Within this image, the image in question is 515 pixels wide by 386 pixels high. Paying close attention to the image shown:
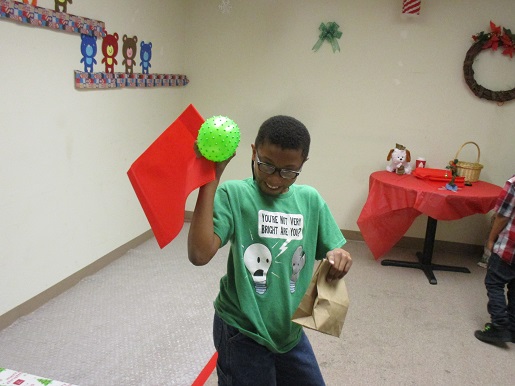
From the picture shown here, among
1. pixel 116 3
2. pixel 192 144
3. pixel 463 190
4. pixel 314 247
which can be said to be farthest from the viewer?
pixel 463 190

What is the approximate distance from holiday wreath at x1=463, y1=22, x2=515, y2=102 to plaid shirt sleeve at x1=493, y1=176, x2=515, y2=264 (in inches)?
55.9

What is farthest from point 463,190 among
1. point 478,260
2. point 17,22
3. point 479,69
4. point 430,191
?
point 17,22

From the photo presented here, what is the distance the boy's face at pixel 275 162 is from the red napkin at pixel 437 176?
96.4 inches

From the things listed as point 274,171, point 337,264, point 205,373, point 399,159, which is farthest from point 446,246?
point 274,171

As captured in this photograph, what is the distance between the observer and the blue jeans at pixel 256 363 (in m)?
1.08

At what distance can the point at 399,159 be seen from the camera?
11.4 feet

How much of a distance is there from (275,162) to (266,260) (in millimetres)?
243

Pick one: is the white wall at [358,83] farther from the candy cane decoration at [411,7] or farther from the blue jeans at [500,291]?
the blue jeans at [500,291]

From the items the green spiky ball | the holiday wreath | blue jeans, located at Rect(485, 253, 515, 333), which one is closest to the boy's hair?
the green spiky ball

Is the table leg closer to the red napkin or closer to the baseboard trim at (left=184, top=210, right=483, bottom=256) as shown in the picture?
the red napkin

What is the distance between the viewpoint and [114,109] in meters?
2.98

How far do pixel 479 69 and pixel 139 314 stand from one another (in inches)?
118

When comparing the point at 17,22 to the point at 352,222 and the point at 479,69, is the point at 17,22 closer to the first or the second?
the point at 352,222

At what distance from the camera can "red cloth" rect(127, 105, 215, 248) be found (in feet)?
3.05
